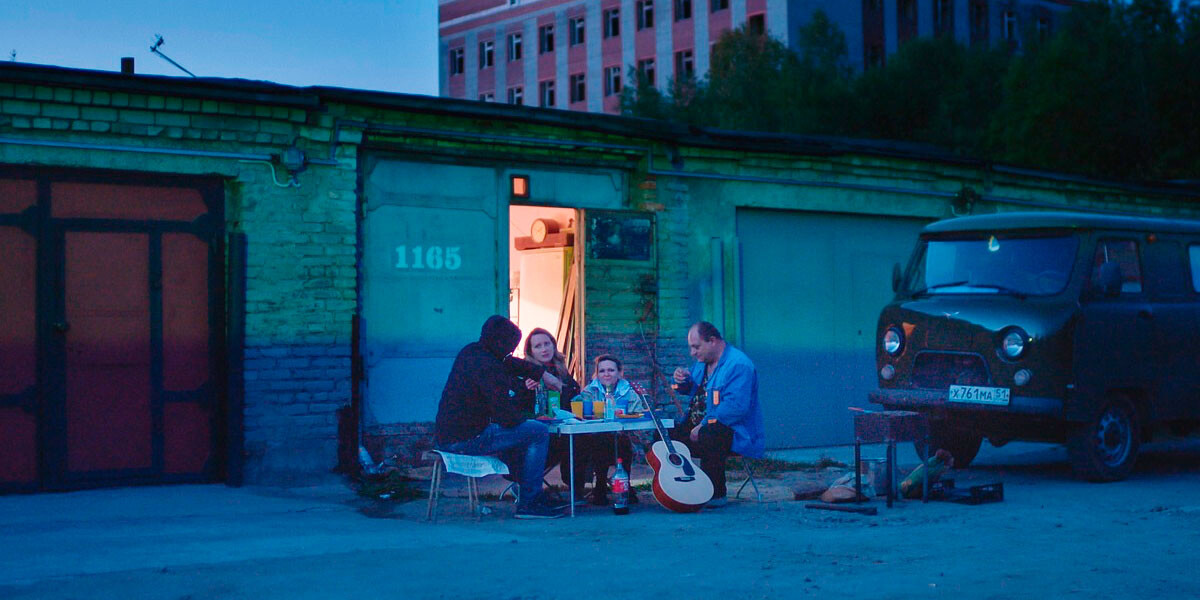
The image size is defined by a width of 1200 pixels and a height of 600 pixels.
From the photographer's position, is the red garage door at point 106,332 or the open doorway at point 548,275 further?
the open doorway at point 548,275

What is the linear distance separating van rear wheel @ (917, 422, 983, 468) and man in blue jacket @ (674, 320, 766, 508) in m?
2.57

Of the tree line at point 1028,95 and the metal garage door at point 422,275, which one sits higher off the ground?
the tree line at point 1028,95

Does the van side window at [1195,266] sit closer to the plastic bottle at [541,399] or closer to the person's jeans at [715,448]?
the person's jeans at [715,448]

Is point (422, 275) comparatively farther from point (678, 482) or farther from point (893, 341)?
point (893, 341)

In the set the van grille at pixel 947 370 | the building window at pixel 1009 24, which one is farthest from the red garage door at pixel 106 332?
the building window at pixel 1009 24

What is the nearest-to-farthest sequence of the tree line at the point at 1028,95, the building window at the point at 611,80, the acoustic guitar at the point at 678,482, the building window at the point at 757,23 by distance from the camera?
the acoustic guitar at the point at 678,482 < the tree line at the point at 1028,95 < the building window at the point at 757,23 < the building window at the point at 611,80

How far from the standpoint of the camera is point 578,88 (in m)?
52.8

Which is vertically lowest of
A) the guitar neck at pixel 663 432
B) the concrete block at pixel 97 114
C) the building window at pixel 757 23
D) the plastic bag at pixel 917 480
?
the plastic bag at pixel 917 480

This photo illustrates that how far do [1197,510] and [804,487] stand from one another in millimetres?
2787

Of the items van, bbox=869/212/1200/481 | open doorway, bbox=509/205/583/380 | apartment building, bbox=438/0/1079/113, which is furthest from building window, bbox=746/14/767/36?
van, bbox=869/212/1200/481

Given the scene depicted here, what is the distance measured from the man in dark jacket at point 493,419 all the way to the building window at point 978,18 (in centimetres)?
4240

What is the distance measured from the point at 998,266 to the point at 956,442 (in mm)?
1734

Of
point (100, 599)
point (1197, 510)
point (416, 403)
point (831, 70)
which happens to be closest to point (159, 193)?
point (416, 403)

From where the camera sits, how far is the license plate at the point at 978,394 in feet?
35.1
